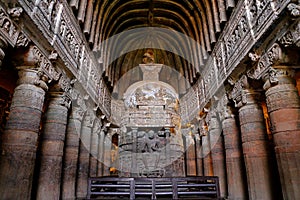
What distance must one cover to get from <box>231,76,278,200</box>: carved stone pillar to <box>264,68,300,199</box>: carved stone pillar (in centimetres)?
138

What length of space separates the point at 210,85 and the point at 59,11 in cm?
749

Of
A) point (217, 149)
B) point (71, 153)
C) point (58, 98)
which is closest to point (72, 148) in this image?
point (71, 153)

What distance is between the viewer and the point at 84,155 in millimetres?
10211

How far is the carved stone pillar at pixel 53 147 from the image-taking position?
21.7ft

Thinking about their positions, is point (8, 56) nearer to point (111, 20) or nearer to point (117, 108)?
point (111, 20)

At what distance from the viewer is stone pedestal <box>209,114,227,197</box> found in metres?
9.91

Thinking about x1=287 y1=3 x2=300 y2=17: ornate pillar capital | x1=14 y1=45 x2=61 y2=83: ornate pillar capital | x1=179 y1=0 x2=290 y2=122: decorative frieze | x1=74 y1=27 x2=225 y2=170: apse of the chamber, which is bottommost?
x1=14 y1=45 x2=61 y2=83: ornate pillar capital

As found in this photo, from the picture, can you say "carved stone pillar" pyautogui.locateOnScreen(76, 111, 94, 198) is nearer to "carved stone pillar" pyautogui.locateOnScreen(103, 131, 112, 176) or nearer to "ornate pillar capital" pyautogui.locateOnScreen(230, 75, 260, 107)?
"carved stone pillar" pyautogui.locateOnScreen(103, 131, 112, 176)

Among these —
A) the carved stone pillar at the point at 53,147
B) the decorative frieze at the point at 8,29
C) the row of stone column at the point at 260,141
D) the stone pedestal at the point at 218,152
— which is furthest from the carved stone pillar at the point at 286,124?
the decorative frieze at the point at 8,29

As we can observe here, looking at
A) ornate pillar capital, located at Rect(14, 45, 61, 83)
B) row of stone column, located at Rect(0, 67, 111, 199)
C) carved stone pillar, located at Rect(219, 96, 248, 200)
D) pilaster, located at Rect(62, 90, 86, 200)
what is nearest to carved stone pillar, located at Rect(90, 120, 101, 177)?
row of stone column, located at Rect(0, 67, 111, 199)

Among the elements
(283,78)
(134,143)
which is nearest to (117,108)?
(134,143)

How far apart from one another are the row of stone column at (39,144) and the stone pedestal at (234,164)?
20.0ft

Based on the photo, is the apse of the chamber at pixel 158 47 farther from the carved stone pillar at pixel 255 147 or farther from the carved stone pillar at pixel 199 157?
the carved stone pillar at pixel 255 147

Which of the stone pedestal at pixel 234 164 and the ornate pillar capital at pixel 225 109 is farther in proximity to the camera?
the ornate pillar capital at pixel 225 109
